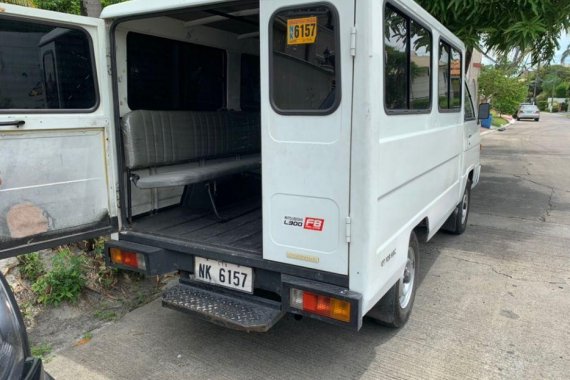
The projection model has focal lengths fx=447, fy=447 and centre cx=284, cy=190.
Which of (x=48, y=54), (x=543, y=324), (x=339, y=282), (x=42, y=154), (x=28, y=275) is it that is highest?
(x=48, y=54)

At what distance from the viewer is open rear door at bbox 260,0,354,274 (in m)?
2.33

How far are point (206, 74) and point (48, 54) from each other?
185cm

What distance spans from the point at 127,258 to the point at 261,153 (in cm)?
132

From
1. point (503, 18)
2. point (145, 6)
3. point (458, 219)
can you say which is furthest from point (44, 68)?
point (503, 18)

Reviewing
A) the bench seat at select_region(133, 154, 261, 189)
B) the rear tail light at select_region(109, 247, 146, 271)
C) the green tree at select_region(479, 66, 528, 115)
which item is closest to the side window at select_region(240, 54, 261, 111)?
the bench seat at select_region(133, 154, 261, 189)

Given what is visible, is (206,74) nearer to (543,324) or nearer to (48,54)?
(48,54)

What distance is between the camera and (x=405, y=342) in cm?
322

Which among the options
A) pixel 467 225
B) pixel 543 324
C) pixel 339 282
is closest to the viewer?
pixel 339 282

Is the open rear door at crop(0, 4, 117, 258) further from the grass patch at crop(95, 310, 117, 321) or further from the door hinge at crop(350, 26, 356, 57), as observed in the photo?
the door hinge at crop(350, 26, 356, 57)

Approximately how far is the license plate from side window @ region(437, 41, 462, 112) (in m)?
2.32

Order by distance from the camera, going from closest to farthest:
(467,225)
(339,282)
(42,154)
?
(339,282) → (42,154) → (467,225)

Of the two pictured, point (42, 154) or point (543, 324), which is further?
point (543, 324)

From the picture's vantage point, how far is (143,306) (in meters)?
3.79

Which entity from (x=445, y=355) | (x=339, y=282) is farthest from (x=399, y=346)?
(x=339, y=282)
